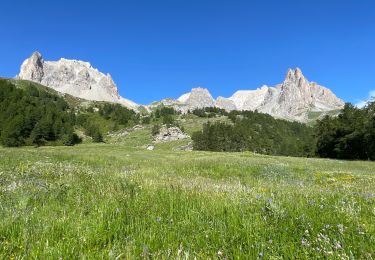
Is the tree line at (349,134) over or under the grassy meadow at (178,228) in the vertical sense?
over

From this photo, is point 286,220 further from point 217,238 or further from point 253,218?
point 217,238

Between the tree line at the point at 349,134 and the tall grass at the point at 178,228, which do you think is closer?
the tall grass at the point at 178,228

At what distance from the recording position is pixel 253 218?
18.0ft

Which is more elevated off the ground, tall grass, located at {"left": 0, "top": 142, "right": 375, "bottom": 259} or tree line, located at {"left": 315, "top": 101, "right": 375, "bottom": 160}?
tree line, located at {"left": 315, "top": 101, "right": 375, "bottom": 160}

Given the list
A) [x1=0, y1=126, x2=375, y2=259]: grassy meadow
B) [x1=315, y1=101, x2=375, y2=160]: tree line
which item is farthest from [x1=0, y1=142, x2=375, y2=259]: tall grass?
[x1=315, y1=101, x2=375, y2=160]: tree line

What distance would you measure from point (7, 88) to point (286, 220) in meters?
227

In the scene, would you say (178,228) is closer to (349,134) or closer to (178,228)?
(178,228)

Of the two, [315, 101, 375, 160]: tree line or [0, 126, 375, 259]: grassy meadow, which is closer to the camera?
[0, 126, 375, 259]: grassy meadow

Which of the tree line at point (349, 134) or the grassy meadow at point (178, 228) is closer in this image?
the grassy meadow at point (178, 228)

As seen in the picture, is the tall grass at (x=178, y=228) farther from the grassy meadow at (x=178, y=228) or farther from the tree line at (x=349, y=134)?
the tree line at (x=349, y=134)

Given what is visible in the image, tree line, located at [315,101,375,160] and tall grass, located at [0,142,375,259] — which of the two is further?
tree line, located at [315,101,375,160]

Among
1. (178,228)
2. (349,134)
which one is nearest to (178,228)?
(178,228)

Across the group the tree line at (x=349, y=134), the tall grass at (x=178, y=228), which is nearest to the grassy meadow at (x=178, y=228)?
the tall grass at (x=178, y=228)

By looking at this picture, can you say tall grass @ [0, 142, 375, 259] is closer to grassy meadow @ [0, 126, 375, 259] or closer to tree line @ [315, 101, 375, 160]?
grassy meadow @ [0, 126, 375, 259]
